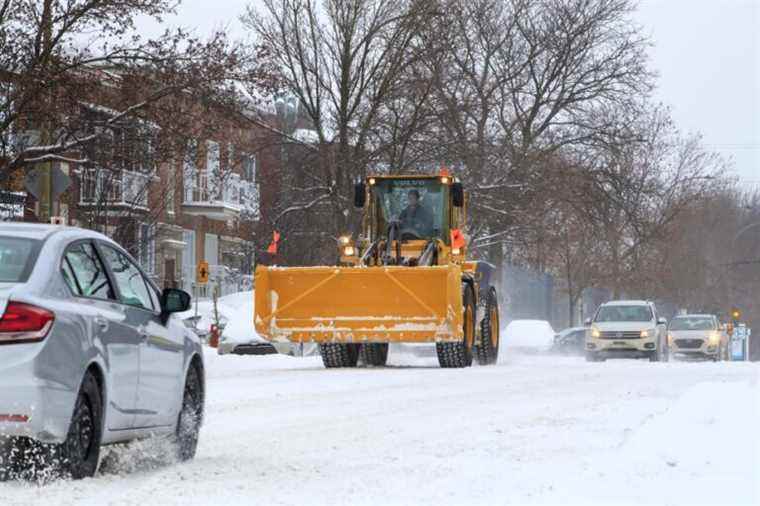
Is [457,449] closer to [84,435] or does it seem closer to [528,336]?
[84,435]

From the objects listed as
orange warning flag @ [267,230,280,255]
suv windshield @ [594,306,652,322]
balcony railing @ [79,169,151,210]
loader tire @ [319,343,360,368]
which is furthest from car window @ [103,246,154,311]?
suv windshield @ [594,306,652,322]

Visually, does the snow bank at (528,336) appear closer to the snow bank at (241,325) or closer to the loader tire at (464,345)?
the snow bank at (241,325)

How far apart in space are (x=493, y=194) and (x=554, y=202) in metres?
2.95

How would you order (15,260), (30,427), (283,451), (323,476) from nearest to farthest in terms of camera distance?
(30,427)
(15,260)
(323,476)
(283,451)

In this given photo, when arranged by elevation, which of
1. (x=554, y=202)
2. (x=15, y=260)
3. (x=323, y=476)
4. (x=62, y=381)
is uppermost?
(x=554, y=202)

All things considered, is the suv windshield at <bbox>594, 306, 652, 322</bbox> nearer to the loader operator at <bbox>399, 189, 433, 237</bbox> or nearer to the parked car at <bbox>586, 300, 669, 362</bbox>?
the parked car at <bbox>586, 300, 669, 362</bbox>

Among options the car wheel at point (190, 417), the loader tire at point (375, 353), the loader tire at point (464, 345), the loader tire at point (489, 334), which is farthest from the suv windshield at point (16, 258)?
the loader tire at point (489, 334)

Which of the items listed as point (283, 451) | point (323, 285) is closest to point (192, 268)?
point (323, 285)

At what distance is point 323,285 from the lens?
25047mm

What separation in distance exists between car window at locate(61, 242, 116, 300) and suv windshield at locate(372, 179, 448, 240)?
1807 cm

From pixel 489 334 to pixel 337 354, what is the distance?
11.4 feet

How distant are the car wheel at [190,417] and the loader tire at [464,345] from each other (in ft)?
48.3

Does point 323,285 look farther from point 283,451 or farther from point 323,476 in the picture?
point 323,476

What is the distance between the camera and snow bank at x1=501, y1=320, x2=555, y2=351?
1698 inches
